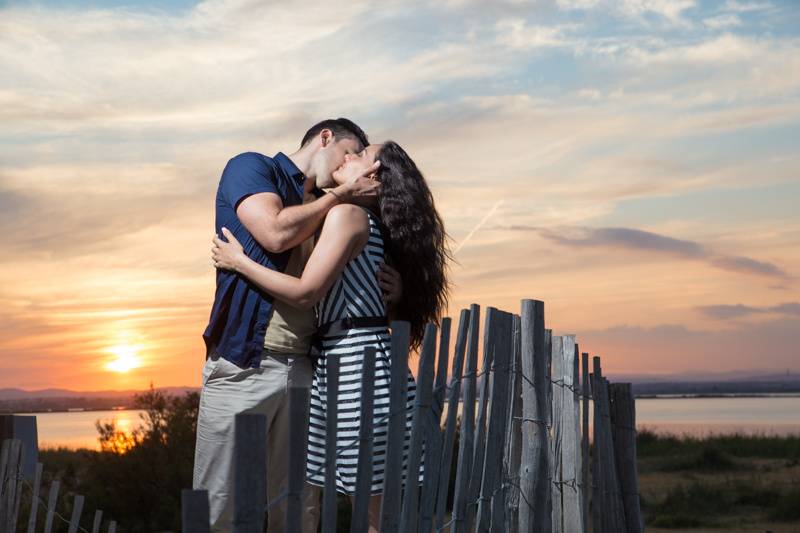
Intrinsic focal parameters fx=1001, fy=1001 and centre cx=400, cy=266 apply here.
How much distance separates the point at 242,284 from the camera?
3559 mm

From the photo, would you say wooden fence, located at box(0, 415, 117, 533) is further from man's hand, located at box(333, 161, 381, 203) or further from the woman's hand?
man's hand, located at box(333, 161, 381, 203)

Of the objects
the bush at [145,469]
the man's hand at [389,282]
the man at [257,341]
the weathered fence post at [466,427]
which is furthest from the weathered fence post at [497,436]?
the bush at [145,469]

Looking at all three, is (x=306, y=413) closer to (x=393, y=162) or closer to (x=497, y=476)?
(x=393, y=162)

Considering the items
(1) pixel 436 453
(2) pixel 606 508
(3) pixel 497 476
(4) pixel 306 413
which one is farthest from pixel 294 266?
(2) pixel 606 508

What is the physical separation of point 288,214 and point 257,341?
46 cm

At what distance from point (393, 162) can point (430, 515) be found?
4.08ft

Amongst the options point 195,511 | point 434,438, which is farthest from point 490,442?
point 195,511

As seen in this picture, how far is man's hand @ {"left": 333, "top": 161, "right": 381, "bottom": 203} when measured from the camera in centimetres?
352

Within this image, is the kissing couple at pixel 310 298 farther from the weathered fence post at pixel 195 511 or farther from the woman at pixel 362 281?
the weathered fence post at pixel 195 511

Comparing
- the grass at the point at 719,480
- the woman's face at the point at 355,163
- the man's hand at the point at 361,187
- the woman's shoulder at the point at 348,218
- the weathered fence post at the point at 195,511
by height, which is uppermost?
the woman's face at the point at 355,163

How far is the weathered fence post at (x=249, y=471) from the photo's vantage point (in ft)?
6.88

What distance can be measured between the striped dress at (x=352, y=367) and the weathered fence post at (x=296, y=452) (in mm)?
880

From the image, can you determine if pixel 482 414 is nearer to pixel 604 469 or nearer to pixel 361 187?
pixel 361 187

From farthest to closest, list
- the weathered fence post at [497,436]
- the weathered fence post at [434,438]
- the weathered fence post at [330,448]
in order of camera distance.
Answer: the weathered fence post at [497,436] < the weathered fence post at [434,438] < the weathered fence post at [330,448]
